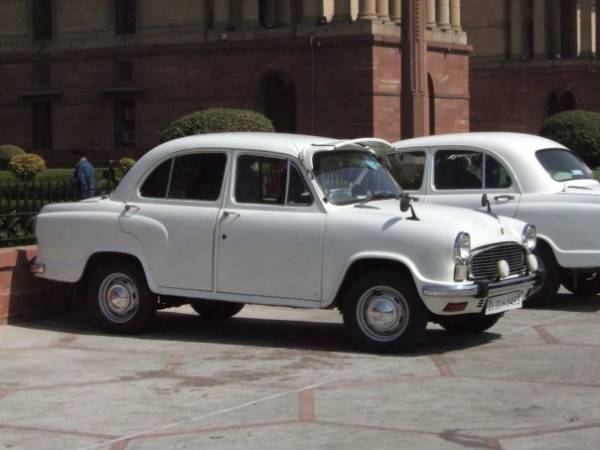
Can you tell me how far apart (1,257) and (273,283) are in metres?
2.94

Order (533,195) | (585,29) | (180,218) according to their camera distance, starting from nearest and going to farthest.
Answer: (180,218) → (533,195) → (585,29)

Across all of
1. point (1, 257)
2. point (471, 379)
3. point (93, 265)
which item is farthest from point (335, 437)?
point (1, 257)

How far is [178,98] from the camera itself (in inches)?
1572

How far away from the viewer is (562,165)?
563 inches

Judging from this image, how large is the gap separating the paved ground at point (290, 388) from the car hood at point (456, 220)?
95cm

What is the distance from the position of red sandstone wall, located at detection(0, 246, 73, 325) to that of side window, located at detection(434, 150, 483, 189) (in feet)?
13.9

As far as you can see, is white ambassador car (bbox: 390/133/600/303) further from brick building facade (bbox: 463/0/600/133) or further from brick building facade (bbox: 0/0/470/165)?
brick building facade (bbox: 463/0/600/133)

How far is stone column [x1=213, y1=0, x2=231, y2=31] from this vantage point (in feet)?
129

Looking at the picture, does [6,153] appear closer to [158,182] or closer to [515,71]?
[515,71]

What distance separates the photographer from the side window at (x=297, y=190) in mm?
10938

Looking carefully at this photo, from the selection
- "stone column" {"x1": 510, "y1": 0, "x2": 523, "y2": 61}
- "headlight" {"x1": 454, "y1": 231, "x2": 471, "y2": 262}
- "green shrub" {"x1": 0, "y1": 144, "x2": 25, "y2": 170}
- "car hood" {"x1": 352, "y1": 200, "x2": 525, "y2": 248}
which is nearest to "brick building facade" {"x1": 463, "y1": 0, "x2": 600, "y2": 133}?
"stone column" {"x1": 510, "y1": 0, "x2": 523, "y2": 61}

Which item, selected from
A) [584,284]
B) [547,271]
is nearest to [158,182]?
[547,271]

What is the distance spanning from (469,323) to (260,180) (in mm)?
2267

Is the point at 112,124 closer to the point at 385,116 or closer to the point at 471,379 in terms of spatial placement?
the point at 385,116
